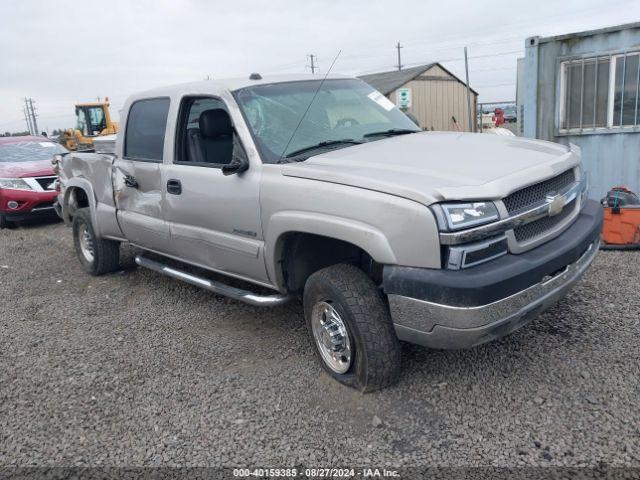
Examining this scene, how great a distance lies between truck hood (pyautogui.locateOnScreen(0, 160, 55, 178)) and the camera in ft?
32.0

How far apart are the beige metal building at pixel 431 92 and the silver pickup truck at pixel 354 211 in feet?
70.5

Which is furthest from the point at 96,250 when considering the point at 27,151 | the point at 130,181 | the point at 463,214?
the point at 27,151

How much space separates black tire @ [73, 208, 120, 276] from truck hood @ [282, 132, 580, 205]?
3333 millimetres

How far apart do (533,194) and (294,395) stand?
185 cm

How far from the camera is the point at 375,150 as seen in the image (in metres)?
3.55

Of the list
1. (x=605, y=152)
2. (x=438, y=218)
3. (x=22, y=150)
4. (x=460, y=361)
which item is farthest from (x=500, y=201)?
(x=22, y=150)

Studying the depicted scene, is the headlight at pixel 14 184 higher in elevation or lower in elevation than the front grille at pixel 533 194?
lower

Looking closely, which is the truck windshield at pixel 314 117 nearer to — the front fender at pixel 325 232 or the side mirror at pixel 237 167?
the side mirror at pixel 237 167

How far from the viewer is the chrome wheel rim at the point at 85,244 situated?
241 inches

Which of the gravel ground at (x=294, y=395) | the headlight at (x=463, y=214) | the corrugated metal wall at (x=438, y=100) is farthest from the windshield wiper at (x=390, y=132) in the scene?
the corrugated metal wall at (x=438, y=100)

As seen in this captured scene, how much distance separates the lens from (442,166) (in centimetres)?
304

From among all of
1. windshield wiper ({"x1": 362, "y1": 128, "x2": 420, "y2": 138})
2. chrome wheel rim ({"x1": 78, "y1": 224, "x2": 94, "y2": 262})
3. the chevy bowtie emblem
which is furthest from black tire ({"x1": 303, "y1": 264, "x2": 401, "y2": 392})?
chrome wheel rim ({"x1": 78, "y1": 224, "x2": 94, "y2": 262})

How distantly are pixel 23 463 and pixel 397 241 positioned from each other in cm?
232

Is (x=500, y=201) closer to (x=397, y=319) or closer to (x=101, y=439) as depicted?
(x=397, y=319)
